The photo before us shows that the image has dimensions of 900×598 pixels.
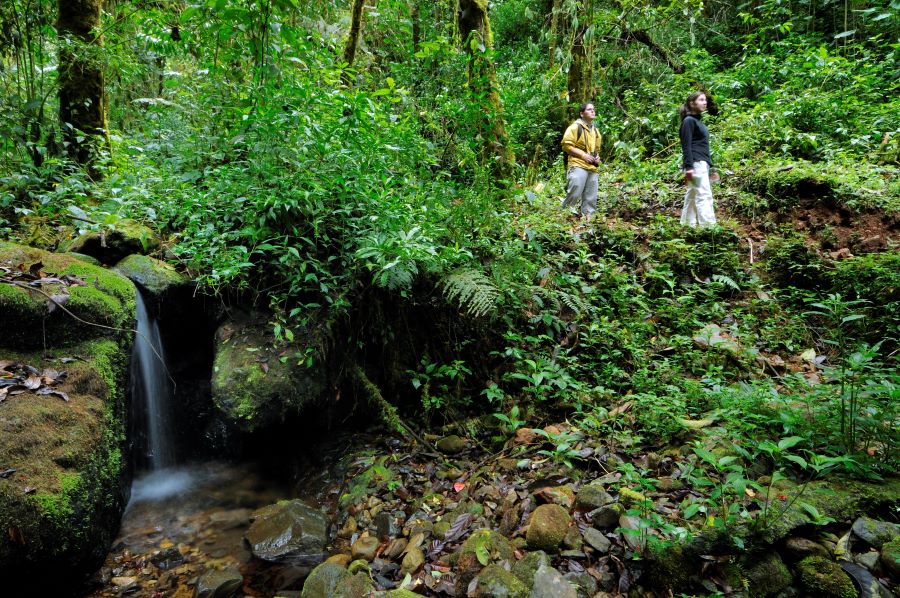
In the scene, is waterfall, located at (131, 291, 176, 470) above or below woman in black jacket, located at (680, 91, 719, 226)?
below

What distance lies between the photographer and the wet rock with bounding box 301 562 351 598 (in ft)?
10.9

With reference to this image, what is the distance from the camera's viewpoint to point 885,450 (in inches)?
115

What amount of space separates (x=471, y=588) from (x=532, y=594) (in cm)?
42

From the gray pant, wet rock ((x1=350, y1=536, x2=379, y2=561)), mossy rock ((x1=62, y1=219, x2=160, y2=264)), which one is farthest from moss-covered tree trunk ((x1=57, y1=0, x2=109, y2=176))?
the gray pant

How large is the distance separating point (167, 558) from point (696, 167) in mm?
7638

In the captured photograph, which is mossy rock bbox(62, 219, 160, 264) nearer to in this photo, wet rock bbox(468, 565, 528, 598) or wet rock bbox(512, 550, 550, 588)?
wet rock bbox(468, 565, 528, 598)

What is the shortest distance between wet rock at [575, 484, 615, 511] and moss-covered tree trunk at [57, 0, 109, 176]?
7123 mm

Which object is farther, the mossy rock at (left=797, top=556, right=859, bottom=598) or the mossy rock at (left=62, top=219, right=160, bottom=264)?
the mossy rock at (left=62, top=219, right=160, bottom=264)

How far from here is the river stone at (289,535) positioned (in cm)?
394

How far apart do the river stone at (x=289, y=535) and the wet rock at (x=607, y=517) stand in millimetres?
2288

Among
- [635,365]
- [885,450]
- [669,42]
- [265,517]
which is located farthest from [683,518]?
[669,42]

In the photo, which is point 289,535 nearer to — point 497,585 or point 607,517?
point 497,585

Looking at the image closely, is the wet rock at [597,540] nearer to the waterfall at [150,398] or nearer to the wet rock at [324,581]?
the wet rock at [324,581]

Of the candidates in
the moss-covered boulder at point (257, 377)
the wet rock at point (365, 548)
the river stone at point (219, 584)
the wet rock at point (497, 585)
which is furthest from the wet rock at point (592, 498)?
the moss-covered boulder at point (257, 377)
